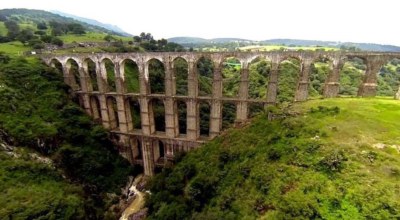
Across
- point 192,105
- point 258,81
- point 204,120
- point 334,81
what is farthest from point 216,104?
point 258,81

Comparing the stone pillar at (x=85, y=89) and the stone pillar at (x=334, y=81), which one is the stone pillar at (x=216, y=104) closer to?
the stone pillar at (x=334, y=81)

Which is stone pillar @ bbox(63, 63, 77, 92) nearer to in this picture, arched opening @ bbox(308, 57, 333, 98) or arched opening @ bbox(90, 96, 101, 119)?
arched opening @ bbox(90, 96, 101, 119)

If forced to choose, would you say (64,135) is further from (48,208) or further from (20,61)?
(20,61)

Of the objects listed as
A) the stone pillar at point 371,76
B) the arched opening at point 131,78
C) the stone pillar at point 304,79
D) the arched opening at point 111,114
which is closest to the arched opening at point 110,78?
the arched opening at point 131,78

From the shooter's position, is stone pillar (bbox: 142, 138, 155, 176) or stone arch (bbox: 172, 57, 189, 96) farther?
stone arch (bbox: 172, 57, 189, 96)

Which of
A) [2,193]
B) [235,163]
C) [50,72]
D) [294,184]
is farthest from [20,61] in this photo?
[294,184]

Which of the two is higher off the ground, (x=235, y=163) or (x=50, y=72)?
(x=50, y=72)

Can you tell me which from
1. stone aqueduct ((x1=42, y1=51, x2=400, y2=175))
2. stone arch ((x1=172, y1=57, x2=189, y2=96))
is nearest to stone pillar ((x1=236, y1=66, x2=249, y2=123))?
stone aqueduct ((x1=42, y1=51, x2=400, y2=175))

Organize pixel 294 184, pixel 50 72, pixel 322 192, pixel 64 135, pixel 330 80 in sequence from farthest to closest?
pixel 50 72
pixel 64 135
pixel 330 80
pixel 294 184
pixel 322 192
